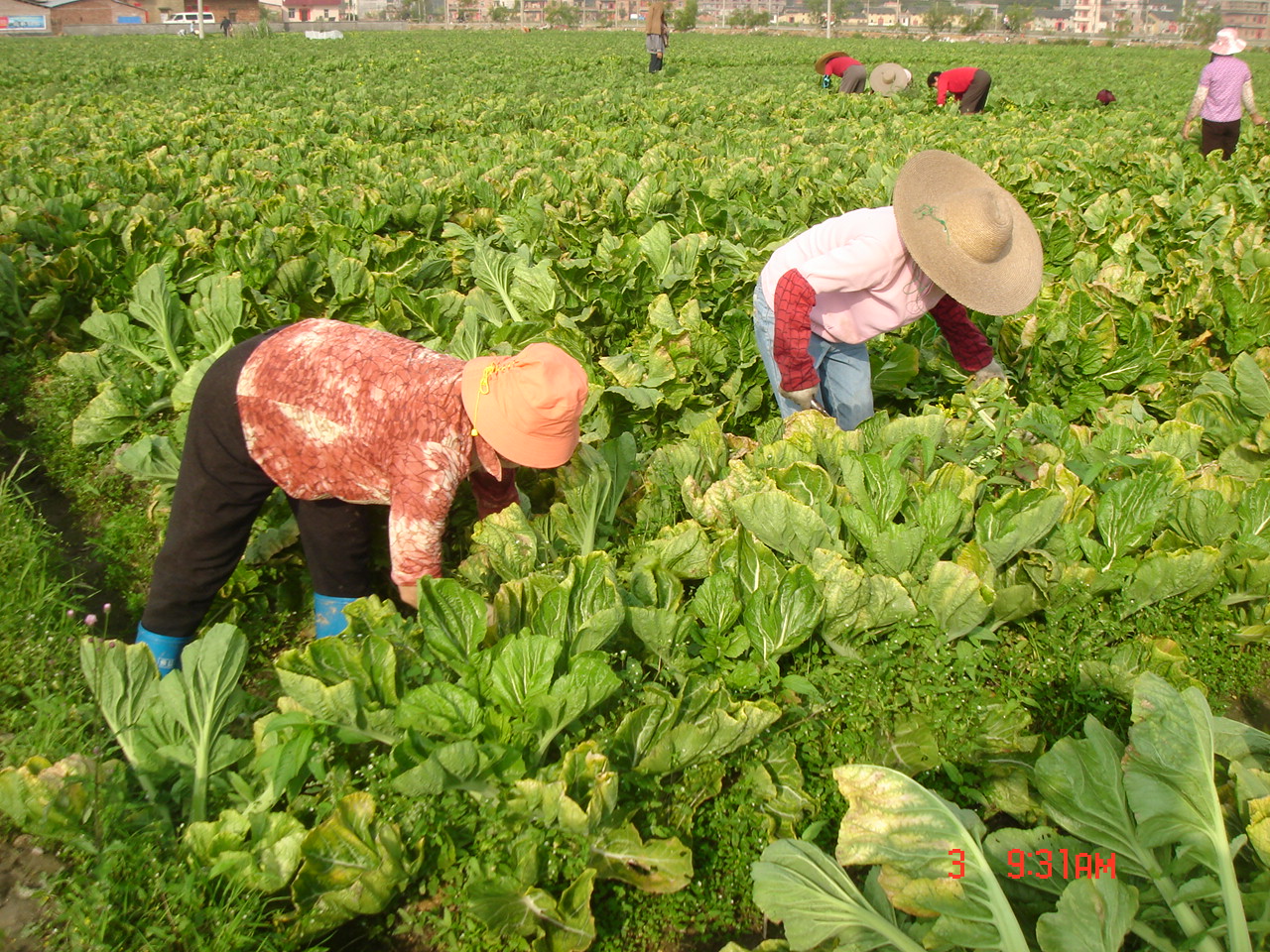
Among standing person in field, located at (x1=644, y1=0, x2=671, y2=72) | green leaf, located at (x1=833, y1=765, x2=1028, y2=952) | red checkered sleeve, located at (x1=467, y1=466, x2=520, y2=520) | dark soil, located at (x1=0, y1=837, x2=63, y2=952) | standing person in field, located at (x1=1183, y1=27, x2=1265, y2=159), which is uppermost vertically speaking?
standing person in field, located at (x1=644, y1=0, x2=671, y2=72)

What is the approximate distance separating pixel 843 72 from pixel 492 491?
57.7ft

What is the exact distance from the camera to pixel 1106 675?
2.58 m

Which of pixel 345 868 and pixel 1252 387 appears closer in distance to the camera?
pixel 345 868

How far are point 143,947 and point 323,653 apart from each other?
0.66 metres

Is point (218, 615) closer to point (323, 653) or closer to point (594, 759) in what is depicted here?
point (323, 653)

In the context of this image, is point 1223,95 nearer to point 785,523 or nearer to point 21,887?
point 785,523

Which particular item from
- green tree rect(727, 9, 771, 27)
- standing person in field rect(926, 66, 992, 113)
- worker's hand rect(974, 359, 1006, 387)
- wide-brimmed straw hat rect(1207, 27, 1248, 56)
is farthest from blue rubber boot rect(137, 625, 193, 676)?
green tree rect(727, 9, 771, 27)

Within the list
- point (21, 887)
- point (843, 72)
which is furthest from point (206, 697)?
point (843, 72)

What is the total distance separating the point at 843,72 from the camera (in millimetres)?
18016

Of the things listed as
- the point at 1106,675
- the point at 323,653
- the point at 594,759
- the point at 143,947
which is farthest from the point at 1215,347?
the point at 143,947

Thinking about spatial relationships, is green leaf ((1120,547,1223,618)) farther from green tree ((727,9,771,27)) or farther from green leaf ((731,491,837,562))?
green tree ((727,9,771,27))

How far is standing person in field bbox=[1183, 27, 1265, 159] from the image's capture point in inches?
385

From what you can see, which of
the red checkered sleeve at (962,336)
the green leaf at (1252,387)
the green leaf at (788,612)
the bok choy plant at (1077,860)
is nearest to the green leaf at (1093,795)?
the bok choy plant at (1077,860)
